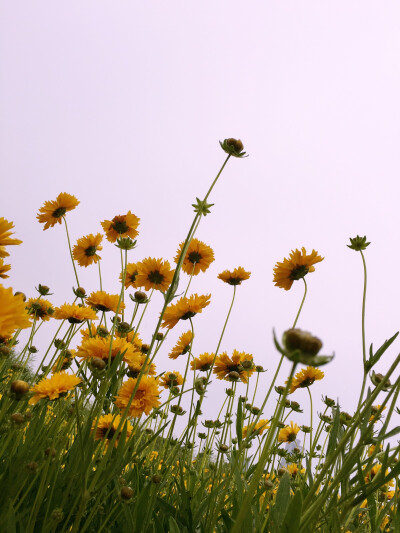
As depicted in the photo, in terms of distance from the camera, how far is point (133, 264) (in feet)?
5.62

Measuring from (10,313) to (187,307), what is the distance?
85 centimetres

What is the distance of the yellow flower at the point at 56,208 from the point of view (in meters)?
1.84

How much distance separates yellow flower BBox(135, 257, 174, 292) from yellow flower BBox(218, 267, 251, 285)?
47cm

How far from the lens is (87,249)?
189 centimetres

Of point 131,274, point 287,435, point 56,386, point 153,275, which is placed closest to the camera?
point 56,386

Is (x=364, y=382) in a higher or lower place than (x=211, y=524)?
higher

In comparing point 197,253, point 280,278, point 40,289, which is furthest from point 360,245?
point 40,289

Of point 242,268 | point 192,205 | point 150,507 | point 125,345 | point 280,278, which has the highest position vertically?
point 242,268

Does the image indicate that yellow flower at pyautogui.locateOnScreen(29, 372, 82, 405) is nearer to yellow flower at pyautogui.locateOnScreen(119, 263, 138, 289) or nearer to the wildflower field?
the wildflower field

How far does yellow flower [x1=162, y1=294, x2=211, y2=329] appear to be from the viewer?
1376 millimetres

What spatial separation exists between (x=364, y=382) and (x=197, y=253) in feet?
3.47

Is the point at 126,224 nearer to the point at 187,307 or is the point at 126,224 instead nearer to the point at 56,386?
the point at 187,307

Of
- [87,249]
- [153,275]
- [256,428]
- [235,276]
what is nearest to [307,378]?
[256,428]

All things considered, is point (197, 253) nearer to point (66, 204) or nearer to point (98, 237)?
point (98, 237)
